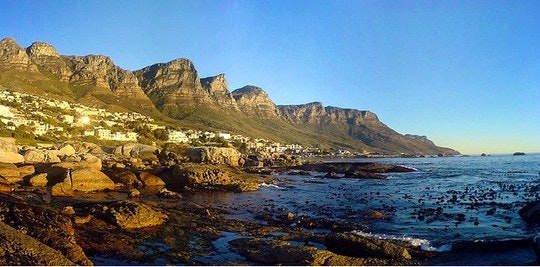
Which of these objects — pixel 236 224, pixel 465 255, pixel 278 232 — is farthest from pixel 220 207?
pixel 465 255

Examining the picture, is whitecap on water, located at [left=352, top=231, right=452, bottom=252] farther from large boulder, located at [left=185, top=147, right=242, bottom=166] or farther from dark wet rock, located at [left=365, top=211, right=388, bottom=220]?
large boulder, located at [left=185, top=147, right=242, bottom=166]

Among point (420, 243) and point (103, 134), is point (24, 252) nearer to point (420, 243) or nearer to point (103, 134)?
point (420, 243)

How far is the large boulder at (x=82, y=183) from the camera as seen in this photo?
107ft

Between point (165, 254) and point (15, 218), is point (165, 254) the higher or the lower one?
the lower one

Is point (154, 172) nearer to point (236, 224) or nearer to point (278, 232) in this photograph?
point (236, 224)

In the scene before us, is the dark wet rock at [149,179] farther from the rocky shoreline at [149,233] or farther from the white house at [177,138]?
the white house at [177,138]

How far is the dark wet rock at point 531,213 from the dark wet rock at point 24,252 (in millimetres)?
26723

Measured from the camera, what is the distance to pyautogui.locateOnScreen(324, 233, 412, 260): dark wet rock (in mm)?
16047

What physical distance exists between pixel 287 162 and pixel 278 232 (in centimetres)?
8132

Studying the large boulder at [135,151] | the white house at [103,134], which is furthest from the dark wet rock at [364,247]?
the white house at [103,134]

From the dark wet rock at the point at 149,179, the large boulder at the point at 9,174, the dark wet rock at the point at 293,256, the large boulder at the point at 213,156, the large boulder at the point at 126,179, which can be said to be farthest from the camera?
the large boulder at the point at 213,156

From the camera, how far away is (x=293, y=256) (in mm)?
15336

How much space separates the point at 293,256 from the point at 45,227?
10.00m

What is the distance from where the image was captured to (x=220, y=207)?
103 ft
